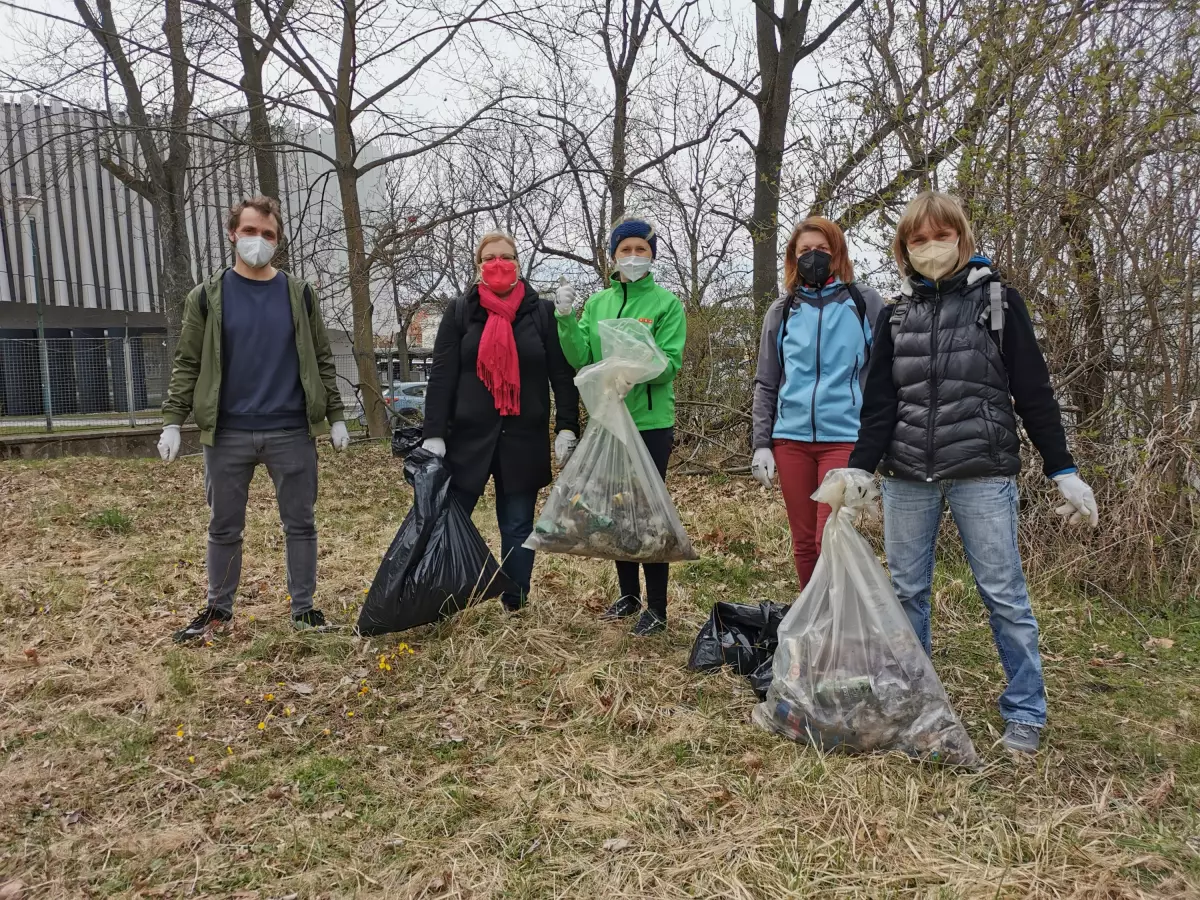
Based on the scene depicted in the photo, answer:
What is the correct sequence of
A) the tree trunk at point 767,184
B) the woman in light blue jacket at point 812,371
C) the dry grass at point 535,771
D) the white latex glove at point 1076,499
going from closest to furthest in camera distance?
the dry grass at point 535,771, the white latex glove at point 1076,499, the woman in light blue jacket at point 812,371, the tree trunk at point 767,184

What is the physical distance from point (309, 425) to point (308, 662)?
0.99 m

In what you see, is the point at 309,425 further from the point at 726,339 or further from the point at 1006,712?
the point at 726,339

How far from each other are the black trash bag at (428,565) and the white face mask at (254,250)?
41.1 inches

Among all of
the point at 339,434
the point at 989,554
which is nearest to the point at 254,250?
the point at 339,434

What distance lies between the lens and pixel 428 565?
329 cm

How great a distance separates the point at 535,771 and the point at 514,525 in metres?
1.27

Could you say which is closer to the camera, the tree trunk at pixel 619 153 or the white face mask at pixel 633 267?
the white face mask at pixel 633 267

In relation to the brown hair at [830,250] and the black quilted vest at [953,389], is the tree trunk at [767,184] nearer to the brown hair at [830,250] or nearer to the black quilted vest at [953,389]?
the brown hair at [830,250]

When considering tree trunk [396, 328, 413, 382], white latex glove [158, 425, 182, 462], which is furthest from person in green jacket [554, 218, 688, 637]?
tree trunk [396, 328, 413, 382]

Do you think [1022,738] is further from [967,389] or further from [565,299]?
[565,299]

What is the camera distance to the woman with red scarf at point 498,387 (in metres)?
3.36

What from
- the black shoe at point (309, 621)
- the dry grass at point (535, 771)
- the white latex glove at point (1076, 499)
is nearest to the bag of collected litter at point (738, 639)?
the dry grass at point (535, 771)

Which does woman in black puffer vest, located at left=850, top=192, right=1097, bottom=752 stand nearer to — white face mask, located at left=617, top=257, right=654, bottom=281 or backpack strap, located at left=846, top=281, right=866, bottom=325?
backpack strap, located at left=846, top=281, right=866, bottom=325

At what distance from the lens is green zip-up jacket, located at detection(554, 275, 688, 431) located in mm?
3318
